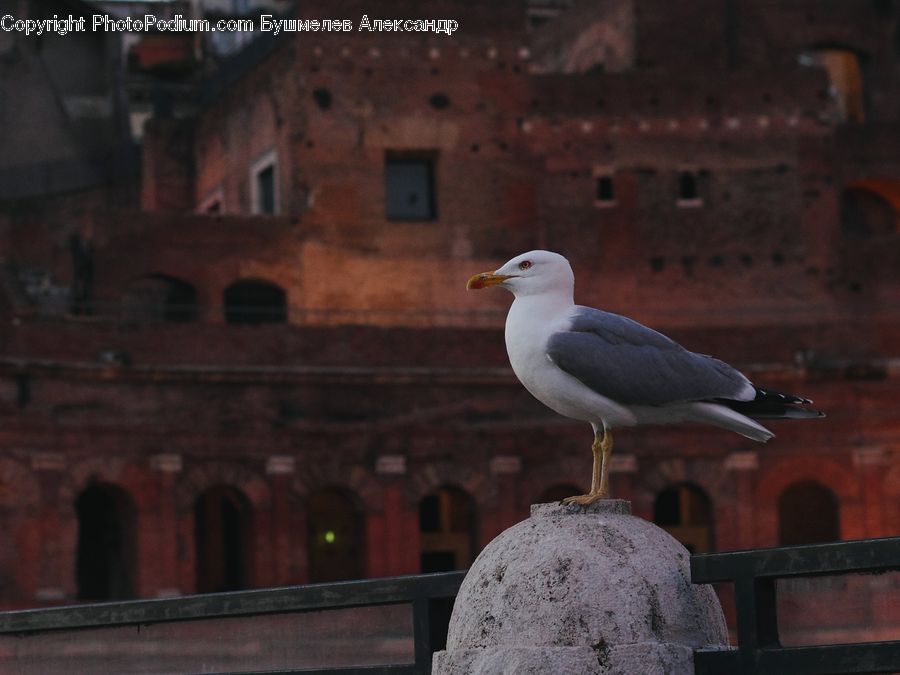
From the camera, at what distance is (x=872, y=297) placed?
129ft

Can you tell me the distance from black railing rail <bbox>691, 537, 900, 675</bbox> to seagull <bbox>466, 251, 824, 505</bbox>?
1003mm

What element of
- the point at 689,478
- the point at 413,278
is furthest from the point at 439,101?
the point at 689,478

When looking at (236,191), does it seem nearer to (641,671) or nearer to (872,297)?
(872,297)

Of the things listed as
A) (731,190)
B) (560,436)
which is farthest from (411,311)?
(731,190)

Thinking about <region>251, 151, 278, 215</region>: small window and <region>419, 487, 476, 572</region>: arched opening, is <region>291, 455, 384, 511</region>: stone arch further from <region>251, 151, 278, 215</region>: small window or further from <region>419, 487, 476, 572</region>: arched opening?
<region>251, 151, 278, 215</region>: small window

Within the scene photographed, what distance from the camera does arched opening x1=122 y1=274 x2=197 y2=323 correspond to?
3803cm

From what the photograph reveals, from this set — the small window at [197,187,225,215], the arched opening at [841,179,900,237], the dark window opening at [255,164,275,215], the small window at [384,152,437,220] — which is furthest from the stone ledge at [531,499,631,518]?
the arched opening at [841,179,900,237]

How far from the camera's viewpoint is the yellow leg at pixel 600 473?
7.85m

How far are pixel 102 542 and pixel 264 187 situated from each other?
8.73 metres

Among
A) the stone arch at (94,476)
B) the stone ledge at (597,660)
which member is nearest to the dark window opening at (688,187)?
the stone arch at (94,476)

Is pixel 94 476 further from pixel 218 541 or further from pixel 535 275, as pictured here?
pixel 535 275

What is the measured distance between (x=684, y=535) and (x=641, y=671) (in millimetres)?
32588

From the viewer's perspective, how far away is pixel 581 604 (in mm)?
7395

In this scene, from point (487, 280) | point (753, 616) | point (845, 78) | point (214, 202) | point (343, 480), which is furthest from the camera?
point (845, 78)
